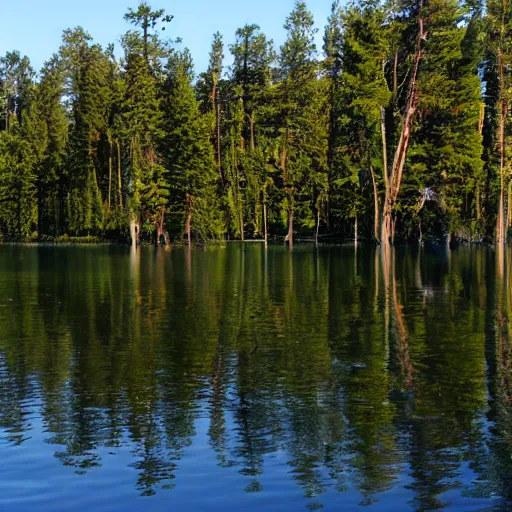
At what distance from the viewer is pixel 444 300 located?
1206 inches

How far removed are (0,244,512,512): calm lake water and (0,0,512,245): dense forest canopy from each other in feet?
151

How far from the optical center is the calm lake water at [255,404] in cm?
995

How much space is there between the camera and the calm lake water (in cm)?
995

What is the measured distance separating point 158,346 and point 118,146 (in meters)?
73.0

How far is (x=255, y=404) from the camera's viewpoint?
1395cm

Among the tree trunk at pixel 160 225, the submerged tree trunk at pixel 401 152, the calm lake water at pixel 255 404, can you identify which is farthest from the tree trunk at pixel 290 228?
the calm lake water at pixel 255 404

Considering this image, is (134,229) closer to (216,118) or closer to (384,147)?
(216,118)

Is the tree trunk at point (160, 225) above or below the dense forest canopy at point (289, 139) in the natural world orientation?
below

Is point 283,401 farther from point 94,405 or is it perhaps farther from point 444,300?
point 444,300

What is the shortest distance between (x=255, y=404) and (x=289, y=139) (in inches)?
2950

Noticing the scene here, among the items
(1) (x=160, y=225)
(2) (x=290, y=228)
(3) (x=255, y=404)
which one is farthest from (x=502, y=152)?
(3) (x=255, y=404)

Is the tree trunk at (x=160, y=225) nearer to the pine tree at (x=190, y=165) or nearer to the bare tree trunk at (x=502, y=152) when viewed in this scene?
the pine tree at (x=190, y=165)

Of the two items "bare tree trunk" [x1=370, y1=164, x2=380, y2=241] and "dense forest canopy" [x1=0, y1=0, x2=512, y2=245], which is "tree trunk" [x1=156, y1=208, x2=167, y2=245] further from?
"bare tree trunk" [x1=370, y1=164, x2=380, y2=241]

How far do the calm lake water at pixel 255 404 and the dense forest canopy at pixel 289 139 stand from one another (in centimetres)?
4613
